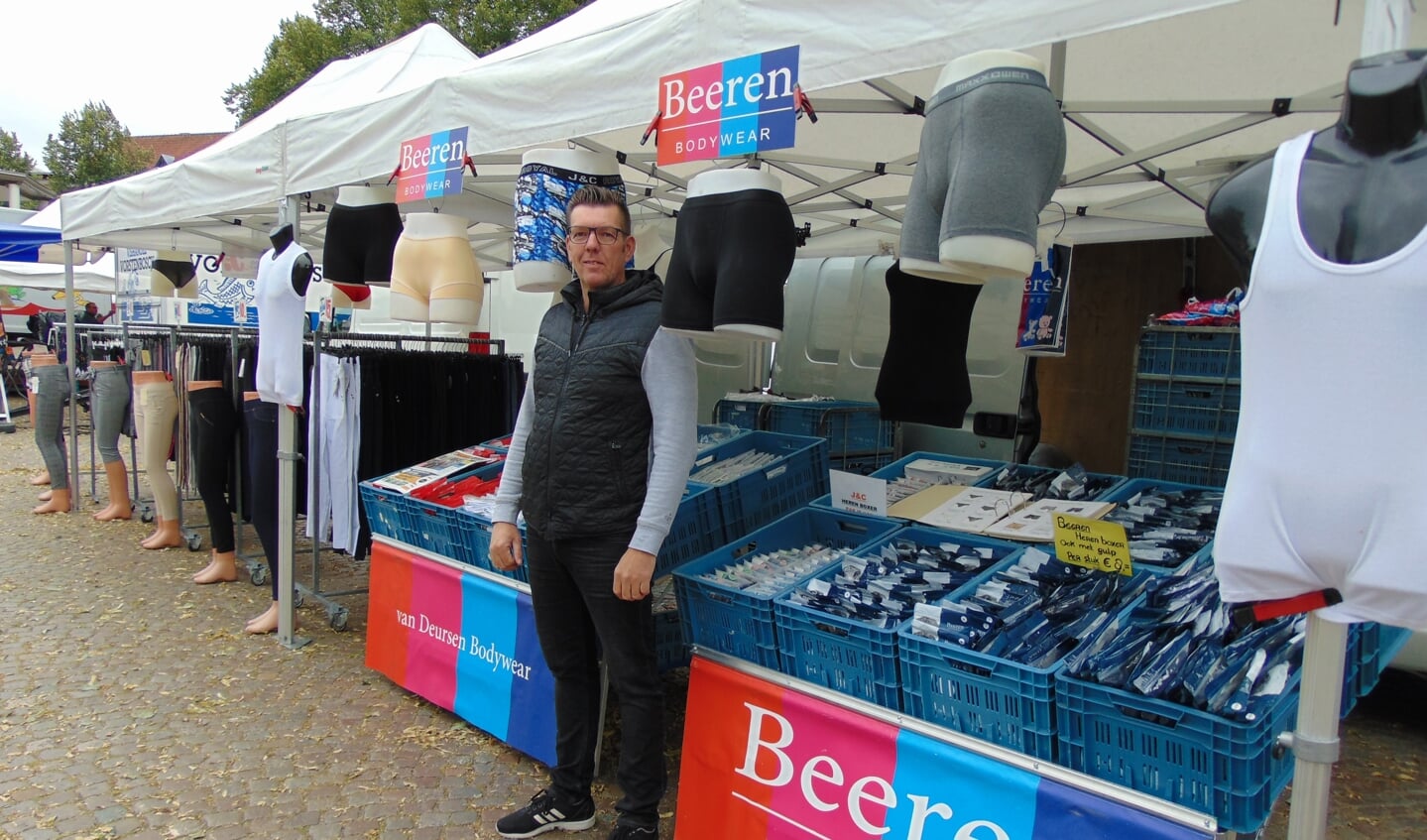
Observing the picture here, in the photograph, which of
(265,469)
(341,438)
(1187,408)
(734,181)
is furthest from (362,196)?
(1187,408)

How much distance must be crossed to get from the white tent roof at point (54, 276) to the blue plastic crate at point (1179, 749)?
1466cm

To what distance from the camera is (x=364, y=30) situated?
2362cm

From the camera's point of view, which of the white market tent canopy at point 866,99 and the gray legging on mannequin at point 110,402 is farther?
the gray legging on mannequin at point 110,402

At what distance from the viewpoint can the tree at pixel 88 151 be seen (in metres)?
32.7

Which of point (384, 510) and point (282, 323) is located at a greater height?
point (282, 323)

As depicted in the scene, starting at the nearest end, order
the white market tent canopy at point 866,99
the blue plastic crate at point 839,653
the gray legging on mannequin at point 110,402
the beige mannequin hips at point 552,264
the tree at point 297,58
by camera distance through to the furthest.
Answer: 1. the white market tent canopy at point 866,99
2. the blue plastic crate at point 839,653
3. the beige mannequin hips at point 552,264
4. the gray legging on mannequin at point 110,402
5. the tree at point 297,58

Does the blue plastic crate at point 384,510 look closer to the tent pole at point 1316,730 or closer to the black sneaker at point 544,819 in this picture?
the black sneaker at point 544,819

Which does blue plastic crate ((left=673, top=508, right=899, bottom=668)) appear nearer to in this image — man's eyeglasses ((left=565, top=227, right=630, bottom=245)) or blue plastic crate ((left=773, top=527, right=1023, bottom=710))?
blue plastic crate ((left=773, top=527, right=1023, bottom=710))

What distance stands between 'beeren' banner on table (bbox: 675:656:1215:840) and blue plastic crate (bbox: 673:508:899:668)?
81 mm

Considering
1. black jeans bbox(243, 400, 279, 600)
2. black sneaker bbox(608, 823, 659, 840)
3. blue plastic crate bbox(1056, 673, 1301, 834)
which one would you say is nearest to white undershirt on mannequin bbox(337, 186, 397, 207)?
black jeans bbox(243, 400, 279, 600)

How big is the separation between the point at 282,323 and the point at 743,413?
2.64m

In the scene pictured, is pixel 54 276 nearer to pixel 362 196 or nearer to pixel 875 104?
pixel 362 196

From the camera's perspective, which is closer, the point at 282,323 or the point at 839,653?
the point at 839,653

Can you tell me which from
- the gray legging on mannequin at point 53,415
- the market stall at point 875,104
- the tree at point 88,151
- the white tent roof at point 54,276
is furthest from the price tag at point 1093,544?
the tree at point 88,151
